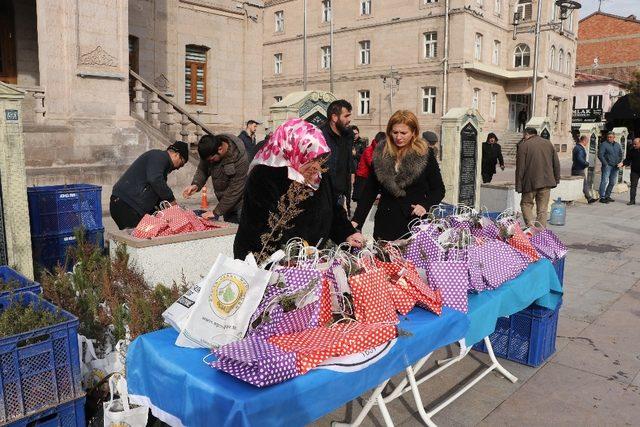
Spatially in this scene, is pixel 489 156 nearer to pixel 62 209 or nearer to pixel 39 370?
pixel 62 209

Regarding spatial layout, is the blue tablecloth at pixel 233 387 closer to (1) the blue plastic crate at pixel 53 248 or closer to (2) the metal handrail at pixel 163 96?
(1) the blue plastic crate at pixel 53 248

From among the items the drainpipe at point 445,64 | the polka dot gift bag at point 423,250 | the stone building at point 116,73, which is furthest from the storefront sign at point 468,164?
the drainpipe at point 445,64

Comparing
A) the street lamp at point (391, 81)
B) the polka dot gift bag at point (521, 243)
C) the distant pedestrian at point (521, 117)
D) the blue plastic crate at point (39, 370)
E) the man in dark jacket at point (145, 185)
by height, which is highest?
the street lamp at point (391, 81)

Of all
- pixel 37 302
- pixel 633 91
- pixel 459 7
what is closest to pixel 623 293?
pixel 37 302

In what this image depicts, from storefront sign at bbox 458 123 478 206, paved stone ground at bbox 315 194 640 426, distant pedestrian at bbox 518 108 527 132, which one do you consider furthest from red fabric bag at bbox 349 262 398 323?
distant pedestrian at bbox 518 108 527 132

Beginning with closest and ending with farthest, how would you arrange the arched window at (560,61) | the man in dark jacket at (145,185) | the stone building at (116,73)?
the man in dark jacket at (145,185)
the stone building at (116,73)
the arched window at (560,61)

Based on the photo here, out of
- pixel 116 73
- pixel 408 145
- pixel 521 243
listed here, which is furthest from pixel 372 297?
pixel 116 73

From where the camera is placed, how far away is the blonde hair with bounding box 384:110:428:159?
4754 millimetres

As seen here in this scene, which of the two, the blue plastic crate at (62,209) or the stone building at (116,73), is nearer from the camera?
the blue plastic crate at (62,209)

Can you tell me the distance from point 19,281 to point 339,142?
3.65 m

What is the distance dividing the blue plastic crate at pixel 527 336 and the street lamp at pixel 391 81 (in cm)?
3178

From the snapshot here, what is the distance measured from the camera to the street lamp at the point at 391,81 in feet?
116

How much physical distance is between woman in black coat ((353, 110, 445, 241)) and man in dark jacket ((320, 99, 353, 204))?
0.95 metres

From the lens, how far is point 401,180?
16.3ft
